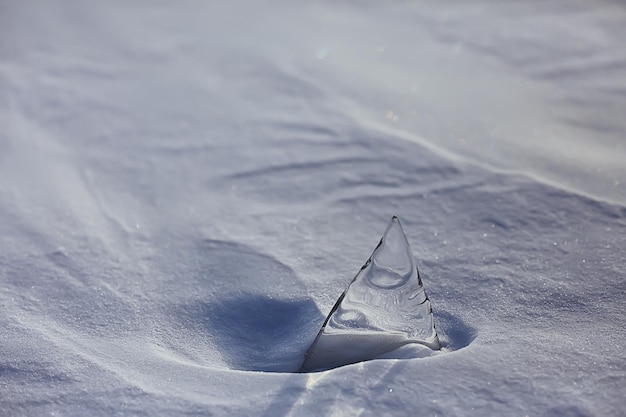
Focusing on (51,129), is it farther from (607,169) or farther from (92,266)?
(607,169)

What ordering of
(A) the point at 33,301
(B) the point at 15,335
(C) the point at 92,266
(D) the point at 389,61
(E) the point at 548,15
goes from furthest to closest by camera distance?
(E) the point at 548,15 < (D) the point at 389,61 < (C) the point at 92,266 < (A) the point at 33,301 < (B) the point at 15,335

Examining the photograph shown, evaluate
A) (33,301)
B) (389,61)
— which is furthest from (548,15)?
(33,301)

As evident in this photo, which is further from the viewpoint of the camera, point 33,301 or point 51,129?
point 51,129

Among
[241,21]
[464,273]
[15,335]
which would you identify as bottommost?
[15,335]

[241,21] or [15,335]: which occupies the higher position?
[241,21]
